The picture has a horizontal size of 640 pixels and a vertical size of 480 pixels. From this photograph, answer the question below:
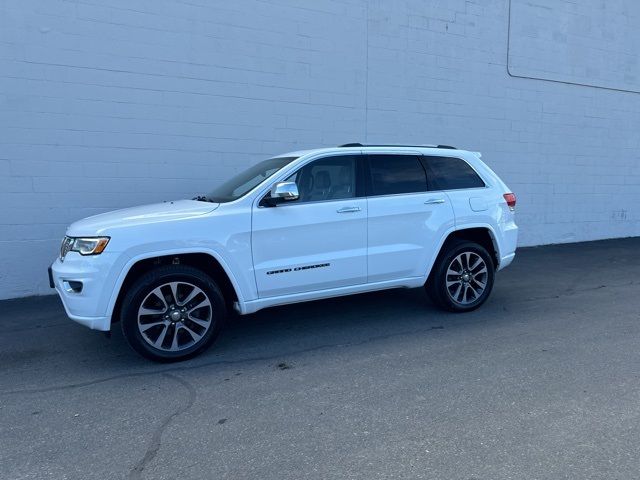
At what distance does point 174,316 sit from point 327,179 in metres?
2.01

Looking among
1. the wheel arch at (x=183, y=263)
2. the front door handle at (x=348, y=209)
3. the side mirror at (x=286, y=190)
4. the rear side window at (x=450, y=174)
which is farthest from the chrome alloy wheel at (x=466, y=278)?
the wheel arch at (x=183, y=263)

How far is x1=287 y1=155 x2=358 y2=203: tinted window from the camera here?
4.82 meters

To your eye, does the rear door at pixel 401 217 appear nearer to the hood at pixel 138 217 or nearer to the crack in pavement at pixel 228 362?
the crack in pavement at pixel 228 362

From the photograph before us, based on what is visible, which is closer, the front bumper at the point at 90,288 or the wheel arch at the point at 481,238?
the front bumper at the point at 90,288

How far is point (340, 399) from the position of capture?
354 centimetres

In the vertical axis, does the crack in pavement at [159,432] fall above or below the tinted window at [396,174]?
below

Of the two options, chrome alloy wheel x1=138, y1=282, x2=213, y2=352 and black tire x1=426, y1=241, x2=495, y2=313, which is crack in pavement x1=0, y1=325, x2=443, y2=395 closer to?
chrome alloy wheel x1=138, y1=282, x2=213, y2=352

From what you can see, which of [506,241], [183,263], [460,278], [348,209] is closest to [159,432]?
[183,263]

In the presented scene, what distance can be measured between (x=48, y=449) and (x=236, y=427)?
115 cm

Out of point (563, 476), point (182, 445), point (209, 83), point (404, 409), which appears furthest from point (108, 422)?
point (209, 83)

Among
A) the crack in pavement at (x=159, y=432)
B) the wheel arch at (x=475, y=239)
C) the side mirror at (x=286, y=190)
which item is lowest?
the crack in pavement at (x=159, y=432)

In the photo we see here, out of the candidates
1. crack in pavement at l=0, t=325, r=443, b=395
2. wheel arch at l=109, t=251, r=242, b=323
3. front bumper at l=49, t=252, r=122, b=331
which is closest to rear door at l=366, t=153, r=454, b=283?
crack in pavement at l=0, t=325, r=443, b=395

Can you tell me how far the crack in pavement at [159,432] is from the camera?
2746mm

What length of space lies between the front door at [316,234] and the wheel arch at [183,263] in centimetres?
29
